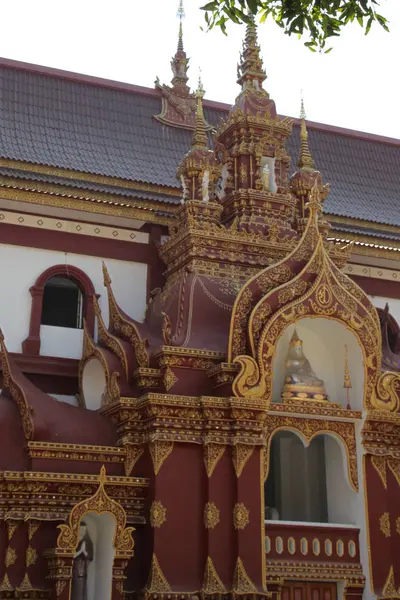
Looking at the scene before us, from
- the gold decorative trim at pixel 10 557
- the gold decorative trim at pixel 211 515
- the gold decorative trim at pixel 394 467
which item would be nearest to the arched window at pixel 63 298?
the gold decorative trim at pixel 211 515

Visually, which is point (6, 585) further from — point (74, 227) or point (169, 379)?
point (74, 227)

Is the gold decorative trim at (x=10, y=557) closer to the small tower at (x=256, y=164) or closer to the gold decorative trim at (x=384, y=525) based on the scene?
the gold decorative trim at (x=384, y=525)

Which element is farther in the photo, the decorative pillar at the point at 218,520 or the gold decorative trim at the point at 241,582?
the decorative pillar at the point at 218,520

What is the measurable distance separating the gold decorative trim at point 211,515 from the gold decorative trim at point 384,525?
282 centimetres

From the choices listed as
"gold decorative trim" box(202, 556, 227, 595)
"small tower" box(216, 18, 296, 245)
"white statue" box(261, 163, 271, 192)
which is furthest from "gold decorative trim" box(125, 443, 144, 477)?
"white statue" box(261, 163, 271, 192)

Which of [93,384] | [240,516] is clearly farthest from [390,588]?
[93,384]

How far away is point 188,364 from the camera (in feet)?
49.4

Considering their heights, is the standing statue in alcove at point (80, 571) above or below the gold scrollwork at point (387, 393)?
below

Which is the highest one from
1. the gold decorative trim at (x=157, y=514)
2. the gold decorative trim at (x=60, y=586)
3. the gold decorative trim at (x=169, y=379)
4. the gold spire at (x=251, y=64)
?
the gold spire at (x=251, y=64)

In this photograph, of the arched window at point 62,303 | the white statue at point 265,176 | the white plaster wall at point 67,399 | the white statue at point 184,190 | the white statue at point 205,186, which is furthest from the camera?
the white statue at point 265,176

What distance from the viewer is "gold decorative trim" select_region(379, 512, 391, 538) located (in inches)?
600

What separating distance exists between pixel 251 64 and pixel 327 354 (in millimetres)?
6260

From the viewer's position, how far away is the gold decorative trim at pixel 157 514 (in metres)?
14.0

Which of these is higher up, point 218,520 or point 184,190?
point 184,190
